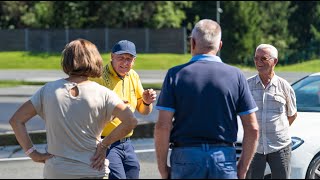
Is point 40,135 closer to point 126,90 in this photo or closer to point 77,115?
point 126,90

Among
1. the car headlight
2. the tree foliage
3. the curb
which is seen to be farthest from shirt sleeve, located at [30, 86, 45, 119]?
the tree foliage

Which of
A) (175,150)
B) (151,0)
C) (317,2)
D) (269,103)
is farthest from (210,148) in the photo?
(317,2)

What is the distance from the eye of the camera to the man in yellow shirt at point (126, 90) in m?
5.35

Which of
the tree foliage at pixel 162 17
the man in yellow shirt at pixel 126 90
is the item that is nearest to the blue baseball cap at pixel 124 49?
the man in yellow shirt at pixel 126 90

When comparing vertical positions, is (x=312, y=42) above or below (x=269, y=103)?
below

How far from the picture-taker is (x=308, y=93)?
304 inches

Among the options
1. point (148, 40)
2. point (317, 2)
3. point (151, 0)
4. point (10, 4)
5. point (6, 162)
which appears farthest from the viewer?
point (317, 2)

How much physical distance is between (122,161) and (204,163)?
156cm

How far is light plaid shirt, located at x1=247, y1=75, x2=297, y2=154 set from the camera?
5781mm

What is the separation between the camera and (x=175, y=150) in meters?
4.02

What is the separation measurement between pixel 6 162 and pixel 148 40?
129ft

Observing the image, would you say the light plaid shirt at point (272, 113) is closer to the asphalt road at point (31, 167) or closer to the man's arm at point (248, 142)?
the man's arm at point (248, 142)

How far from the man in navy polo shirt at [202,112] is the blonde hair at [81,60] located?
0.52 meters

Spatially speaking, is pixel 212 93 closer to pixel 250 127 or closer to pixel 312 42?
pixel 250 127
